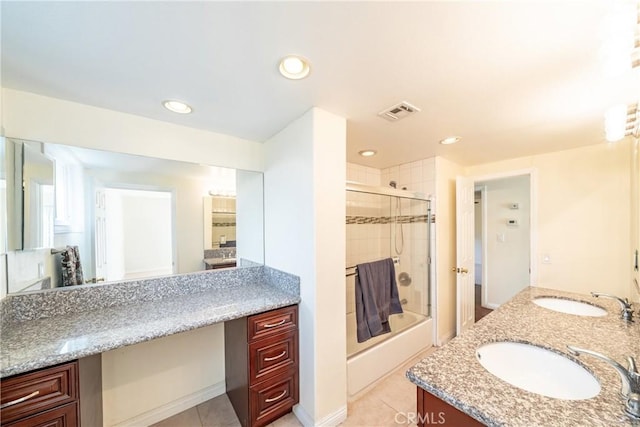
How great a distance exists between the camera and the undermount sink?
34.5 inches

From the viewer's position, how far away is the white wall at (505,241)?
3436mm

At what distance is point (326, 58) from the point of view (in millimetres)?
1037

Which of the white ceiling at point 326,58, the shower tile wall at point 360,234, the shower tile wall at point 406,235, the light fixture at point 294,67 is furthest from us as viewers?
the shower tile wall at point 406,235

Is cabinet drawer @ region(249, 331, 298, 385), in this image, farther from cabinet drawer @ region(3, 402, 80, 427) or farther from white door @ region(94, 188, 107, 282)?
white door @ region(94, 188, 107, 282)

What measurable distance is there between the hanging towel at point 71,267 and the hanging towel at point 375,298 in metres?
2.03

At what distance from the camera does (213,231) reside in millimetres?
2049

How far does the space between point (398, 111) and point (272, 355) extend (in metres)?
1.85

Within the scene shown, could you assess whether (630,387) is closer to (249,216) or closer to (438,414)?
(438,414)

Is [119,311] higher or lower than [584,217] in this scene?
lower

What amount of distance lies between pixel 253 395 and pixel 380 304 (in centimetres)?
130

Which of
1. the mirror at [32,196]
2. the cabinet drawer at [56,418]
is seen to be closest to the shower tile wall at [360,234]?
the cabinet drawer at [56,418]

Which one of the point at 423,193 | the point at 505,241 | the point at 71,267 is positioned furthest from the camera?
the point at 505,241

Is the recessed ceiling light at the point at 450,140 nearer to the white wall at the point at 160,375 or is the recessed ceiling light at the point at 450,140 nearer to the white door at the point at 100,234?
the white wall at the point at 160,375

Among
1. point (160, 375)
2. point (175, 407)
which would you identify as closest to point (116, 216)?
point (160, 375)
